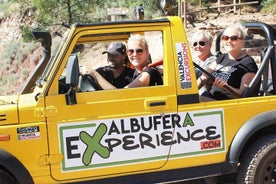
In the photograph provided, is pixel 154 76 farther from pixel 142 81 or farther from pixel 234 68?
pixel 234 68

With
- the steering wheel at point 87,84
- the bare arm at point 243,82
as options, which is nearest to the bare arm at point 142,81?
the steering wheel at point 87,84

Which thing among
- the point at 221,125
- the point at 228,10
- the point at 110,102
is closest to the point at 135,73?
the point at 110,102

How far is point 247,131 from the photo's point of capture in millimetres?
4227

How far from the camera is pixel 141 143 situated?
4.01 meters

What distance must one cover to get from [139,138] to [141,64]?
0.76 m

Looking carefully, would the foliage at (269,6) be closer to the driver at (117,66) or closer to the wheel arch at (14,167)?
the driver at (117,66)

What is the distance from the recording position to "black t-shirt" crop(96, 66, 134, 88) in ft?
15.1

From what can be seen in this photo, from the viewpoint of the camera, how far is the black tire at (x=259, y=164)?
14.3 feet

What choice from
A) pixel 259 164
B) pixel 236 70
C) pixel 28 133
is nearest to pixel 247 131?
pixel 259 164

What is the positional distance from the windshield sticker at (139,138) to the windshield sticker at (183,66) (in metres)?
0.28

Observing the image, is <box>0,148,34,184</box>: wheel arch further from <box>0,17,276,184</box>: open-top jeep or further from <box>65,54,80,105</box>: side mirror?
<box>65,54,80,105</box>: side mirror

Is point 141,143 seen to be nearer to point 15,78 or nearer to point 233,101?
point 233,101

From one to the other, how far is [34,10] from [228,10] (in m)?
16.6

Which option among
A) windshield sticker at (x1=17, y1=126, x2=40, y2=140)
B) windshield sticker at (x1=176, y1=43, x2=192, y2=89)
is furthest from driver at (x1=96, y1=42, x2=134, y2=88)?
windshield sticker at (x1=17, y1=126, x2=40, y2=140)
